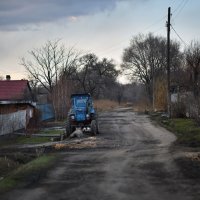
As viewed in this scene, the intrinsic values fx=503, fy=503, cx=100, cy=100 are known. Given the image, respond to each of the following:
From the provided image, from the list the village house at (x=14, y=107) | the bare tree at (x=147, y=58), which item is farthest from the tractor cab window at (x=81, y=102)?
the bare tree at (x=147, y=58)

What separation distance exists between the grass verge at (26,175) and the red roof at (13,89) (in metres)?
40.8

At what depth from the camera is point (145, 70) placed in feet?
342

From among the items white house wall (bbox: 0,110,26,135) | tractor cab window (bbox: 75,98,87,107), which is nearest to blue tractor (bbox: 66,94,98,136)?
tractor cab window (bbox: 75,98,87,107)

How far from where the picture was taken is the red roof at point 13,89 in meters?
58.5

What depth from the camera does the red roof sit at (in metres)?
58.5

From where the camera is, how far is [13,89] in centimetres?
6025

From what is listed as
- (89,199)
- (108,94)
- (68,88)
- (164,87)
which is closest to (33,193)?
(89,199)

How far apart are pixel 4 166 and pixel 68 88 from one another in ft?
146

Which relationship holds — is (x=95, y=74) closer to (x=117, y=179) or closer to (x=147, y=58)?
(x=147, y=58)

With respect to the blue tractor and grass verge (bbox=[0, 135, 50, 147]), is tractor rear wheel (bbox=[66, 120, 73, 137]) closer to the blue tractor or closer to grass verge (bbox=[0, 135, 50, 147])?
the blue tractor

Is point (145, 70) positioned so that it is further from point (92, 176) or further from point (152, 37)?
point (92, 176)

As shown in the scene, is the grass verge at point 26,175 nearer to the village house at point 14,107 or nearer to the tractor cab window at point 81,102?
the village house at point 14,107

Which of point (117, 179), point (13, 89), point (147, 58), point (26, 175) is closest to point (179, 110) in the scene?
point (13, 89)

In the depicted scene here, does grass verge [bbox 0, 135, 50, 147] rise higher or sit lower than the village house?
lower
